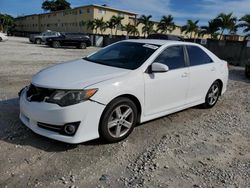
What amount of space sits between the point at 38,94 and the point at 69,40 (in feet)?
77.8

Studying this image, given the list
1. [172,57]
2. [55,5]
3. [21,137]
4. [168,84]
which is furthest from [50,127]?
[55,5]

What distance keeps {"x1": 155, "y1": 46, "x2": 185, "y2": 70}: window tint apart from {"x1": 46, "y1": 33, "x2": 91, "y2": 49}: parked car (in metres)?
22.7

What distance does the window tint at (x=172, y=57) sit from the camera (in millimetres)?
4436

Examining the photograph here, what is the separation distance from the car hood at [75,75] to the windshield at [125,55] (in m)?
0.23

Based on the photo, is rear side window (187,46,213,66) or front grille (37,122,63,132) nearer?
front grille (37,122,63,132)

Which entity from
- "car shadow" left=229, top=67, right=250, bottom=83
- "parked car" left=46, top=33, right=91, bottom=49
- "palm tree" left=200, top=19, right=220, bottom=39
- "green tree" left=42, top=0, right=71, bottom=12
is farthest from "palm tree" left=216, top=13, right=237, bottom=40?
"green tree" left=42, top=0, right=71, bottom=12

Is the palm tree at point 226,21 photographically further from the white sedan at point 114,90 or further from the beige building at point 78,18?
the white sedan at point 114,90

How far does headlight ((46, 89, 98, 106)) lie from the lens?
333 cm

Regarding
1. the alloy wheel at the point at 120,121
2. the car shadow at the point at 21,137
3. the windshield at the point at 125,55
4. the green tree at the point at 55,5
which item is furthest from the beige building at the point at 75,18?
the alloy wheel at the point at 120,121

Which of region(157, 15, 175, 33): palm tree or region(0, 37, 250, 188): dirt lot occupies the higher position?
region(157, 15, 175, 33): palm tree

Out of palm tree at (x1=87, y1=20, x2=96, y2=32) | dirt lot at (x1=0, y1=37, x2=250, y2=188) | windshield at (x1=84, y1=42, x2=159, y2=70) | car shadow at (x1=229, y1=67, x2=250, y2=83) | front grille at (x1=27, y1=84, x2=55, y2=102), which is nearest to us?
dirt lot at (x1=0, y1=37, x2=250, y2=188)

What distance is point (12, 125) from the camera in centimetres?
416

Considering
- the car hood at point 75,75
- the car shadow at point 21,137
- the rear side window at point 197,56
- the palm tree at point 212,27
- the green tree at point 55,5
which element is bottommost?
the car shadow at point 21,137

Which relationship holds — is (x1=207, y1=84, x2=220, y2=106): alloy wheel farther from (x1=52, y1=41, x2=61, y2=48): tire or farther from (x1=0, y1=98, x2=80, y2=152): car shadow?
(x1=52, y1=41, x2=61, y2=48): tire
